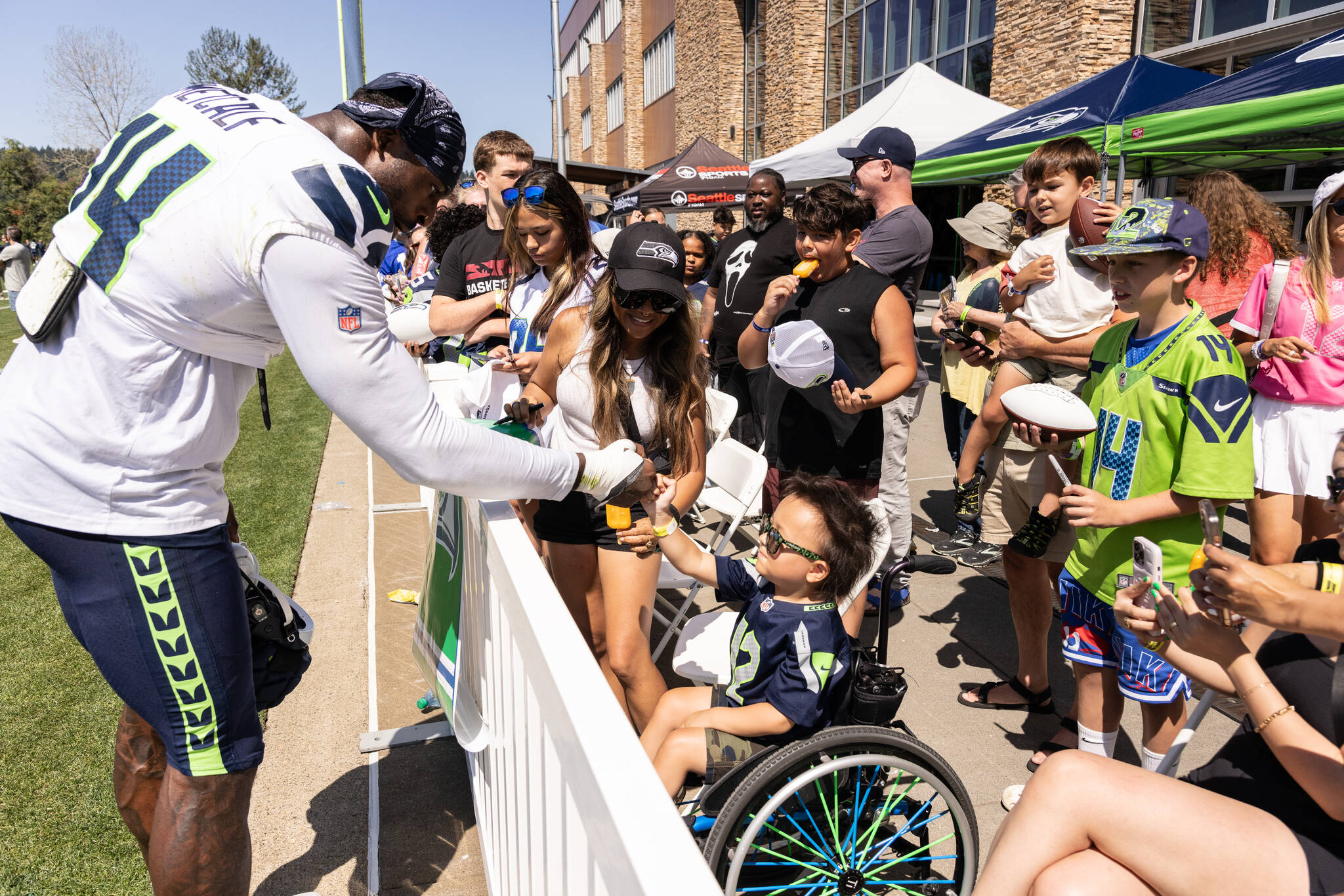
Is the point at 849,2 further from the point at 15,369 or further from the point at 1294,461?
the point at 15,369

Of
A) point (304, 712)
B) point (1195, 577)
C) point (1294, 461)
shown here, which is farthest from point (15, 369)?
point (1294, 461)

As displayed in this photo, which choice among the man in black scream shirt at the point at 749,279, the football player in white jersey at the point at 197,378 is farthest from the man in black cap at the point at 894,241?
the football player in white jersey at the point at 197,378

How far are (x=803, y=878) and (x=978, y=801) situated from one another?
3.60ft

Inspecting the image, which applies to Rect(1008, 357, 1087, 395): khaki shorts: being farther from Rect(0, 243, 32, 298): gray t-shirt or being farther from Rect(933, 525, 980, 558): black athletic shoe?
Rect(0, 243, 32, 298): gray t-shirt

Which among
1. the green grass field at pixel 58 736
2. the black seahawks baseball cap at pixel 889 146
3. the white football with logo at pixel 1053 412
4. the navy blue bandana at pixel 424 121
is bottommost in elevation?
the green grass field at pixel 58 736

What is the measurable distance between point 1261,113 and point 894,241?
2554 millimetres

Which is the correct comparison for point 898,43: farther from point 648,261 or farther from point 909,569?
point 909,569

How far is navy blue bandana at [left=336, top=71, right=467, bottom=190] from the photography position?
1853 mm

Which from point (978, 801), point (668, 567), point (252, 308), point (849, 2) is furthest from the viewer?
point (849, 2)

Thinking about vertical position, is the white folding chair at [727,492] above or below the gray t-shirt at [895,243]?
below

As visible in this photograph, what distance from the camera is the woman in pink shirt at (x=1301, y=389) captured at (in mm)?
3564

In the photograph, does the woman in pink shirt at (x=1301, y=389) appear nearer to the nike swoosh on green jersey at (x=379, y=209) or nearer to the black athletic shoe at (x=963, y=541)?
the black athletic shoe at (x=963, y=541)

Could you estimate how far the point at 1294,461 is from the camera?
3.69 meters

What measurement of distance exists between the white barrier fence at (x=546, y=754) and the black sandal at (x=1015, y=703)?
2146 millimetres
